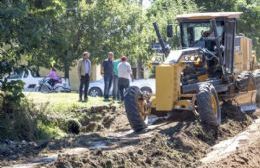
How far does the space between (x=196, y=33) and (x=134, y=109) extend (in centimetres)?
391

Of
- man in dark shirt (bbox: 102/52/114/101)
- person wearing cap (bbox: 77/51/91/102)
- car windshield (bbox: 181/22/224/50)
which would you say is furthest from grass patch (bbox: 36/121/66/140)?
man in dark shirt (bbox: 102/52/114/101)

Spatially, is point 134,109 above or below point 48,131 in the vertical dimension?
above

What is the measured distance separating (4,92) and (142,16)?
66.6 feet

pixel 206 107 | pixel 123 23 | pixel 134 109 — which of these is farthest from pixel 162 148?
pixel 123 23

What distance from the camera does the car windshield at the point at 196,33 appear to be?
17.7 m

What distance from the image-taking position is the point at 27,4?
1422 centimetres

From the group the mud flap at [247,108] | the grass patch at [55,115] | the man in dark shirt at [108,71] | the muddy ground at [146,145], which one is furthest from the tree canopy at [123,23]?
the muddy ground at [146,145]

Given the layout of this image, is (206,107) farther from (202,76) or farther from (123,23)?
(123,23)

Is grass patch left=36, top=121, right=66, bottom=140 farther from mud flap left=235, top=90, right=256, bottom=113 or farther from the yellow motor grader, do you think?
mud flap left=235, top=90, right=256, bottom=113

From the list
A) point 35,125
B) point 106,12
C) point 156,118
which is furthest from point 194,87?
point 106,12

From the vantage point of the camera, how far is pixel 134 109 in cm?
1523

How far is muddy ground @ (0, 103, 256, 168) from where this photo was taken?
35.0 ft

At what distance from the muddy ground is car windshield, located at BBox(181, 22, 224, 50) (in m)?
1.99

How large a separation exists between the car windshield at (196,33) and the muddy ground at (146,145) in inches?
78.4
